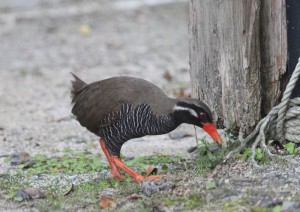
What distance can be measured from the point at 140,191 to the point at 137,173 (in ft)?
2.61

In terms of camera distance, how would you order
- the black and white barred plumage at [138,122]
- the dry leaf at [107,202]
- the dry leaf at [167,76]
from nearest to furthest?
1. the dry leaf at [107,202]
2. the black and white barred plumage at [138,122]
3. the dry leaf at [167,76]

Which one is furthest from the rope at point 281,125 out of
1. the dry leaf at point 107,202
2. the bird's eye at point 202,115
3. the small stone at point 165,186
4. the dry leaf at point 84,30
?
the dry leaf at point 84,30

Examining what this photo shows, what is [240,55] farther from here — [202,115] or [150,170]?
[150,170]

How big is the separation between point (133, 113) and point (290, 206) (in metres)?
1.88

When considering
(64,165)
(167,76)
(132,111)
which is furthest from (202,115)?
(167,76)

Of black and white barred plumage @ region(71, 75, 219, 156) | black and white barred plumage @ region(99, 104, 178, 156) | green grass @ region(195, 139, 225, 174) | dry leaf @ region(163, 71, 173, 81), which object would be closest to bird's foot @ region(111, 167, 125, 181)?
black and white barred plumage @ region(71, 75, 219, 156)

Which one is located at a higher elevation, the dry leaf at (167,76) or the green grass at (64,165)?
the dry leaf at (167,76)

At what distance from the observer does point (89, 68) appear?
12.0 metres

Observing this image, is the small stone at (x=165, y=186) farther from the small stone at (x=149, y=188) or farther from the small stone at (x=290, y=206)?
the small stone at (x=290, y=206)

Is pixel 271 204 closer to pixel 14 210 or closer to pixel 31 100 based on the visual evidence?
pixel 14 210

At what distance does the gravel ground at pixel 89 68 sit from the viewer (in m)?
5.80

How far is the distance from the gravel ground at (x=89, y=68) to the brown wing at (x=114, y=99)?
2.66 feet

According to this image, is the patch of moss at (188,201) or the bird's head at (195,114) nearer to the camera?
the patch of moss at (188,201)

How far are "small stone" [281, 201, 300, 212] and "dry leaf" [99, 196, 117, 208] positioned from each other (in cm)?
121
